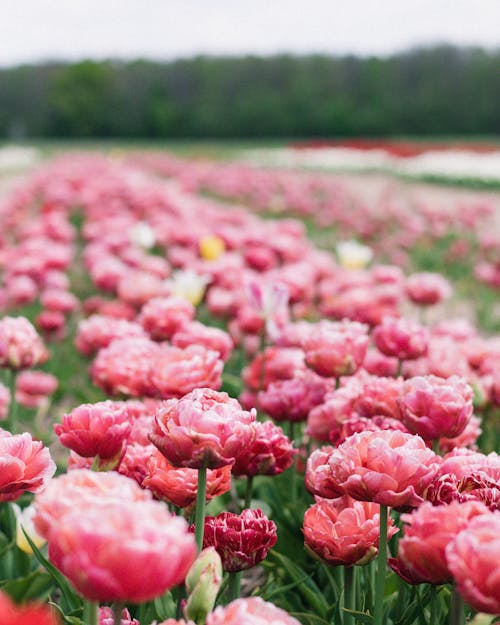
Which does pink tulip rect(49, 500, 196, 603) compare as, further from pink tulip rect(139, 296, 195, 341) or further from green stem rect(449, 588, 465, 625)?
pink tulip rect(139, 296, 195, 341)

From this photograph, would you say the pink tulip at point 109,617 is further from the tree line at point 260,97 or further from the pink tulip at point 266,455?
the tree line at point 260,97

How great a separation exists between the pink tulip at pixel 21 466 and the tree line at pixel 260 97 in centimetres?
4324

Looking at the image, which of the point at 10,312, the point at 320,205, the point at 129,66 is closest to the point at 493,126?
the point at 129,66

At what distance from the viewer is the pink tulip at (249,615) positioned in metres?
0.71

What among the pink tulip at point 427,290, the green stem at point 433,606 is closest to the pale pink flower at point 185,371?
the green stem at point 433,606

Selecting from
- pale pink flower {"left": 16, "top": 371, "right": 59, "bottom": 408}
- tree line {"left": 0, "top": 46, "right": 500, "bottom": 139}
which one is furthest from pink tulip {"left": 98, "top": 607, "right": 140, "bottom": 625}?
tree line {"left": 0, "top": 46, "right": 500, "bottom": 139}

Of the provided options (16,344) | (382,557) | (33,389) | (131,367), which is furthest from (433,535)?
(33,389)

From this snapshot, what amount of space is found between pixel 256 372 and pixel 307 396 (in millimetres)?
499

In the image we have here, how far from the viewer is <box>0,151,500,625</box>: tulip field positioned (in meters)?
0.73

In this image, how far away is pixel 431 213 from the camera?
7445 mm

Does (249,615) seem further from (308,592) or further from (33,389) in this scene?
(33,389)

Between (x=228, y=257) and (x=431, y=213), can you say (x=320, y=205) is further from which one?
(x=228, y=257)

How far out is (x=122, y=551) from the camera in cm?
63

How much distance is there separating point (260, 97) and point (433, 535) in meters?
47.9
